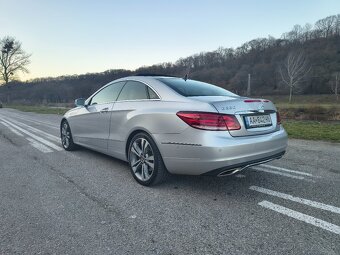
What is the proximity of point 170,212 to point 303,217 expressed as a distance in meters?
1.37

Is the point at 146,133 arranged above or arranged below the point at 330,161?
above

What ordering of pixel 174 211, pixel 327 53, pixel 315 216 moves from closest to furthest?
pixel 315 216
pixel 174 211
pixel 327 53

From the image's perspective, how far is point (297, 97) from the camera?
5981cm

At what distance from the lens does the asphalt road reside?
7.80 ft

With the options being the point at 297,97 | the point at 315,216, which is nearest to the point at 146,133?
the point at 315,216

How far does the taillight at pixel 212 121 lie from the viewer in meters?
3.19

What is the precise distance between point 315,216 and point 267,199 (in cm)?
Answer: 58

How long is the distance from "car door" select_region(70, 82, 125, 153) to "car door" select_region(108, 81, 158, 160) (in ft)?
0.59

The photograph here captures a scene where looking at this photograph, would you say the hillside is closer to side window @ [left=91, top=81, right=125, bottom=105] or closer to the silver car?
side window @ [left=91, top=81, right=125, bottom=105]

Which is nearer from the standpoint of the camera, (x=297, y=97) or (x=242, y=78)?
(x=297, y=97)

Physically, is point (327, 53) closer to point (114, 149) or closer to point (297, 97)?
point (297, 97)

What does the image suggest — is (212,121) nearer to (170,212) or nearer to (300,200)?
(170,212)

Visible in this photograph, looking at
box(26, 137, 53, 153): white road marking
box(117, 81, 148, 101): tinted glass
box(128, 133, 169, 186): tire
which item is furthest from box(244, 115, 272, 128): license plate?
box(26, 137, 53, 153): white road marking

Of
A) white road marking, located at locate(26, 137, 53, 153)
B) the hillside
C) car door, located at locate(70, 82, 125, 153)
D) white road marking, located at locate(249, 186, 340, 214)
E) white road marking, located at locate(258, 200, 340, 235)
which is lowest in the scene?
white road marking, located at locate(249, 186, 340, 214)
